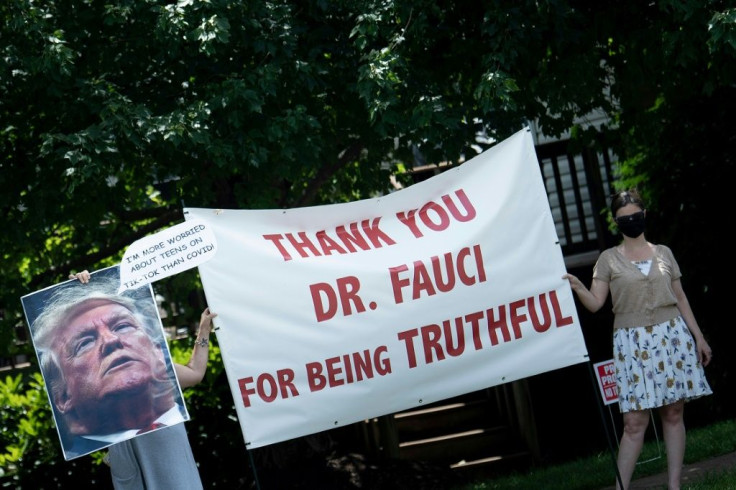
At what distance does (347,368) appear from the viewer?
5.68 m

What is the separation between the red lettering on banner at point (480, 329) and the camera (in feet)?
19.0

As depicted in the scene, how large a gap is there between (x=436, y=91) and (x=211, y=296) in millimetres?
2834

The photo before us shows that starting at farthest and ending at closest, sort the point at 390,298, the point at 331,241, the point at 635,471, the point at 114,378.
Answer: the point at 635,471 < the point at 331,241 < the point at 390,298 < the point at 114,378

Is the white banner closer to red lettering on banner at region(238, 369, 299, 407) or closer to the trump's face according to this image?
red lettering on banner at region(238, 369, 299, 407)

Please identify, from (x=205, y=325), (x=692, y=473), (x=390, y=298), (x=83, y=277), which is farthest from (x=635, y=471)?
(x=83, y=277)

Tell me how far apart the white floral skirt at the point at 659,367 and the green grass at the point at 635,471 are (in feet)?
2.93

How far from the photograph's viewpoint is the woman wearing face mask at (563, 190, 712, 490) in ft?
Answer: 19.6

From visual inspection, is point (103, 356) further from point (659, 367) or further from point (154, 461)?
point (659, 367)

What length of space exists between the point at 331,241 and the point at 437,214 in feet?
2.07

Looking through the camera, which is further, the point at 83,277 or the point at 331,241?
the point at 331,241

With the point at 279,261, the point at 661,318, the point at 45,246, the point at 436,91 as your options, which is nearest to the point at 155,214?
the point at 45,246

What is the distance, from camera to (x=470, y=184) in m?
6.13

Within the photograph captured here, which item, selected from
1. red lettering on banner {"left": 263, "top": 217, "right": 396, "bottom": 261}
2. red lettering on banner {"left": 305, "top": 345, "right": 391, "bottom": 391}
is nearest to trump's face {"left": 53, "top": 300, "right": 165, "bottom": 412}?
red lettering on banner {"left": 305, "top": 345, "right": 391, "bottom": 391}

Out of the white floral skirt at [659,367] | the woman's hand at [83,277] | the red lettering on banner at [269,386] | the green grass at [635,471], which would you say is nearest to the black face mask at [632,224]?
the white floral skirt at [659,367]
